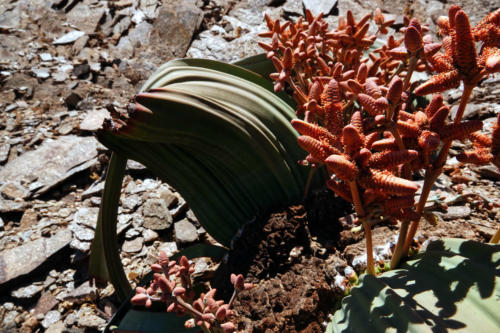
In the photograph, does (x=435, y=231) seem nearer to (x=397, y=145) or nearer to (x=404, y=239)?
(x=404, y=239)

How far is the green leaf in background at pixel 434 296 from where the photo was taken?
0.72 m

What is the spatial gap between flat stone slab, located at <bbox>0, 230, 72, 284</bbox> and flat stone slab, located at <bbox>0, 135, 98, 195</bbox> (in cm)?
36

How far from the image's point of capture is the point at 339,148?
713 millimetres

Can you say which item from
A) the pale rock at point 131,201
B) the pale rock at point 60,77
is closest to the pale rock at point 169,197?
the pale rock at point 131,201

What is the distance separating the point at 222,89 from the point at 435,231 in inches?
32.5

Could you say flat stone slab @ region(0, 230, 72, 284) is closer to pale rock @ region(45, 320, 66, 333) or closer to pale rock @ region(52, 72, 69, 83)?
pale rock @ region(45, 320, 66, 333)

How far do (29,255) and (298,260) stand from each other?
1.25 m

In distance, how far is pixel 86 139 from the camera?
2.28m

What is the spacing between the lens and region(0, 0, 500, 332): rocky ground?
1544 mm

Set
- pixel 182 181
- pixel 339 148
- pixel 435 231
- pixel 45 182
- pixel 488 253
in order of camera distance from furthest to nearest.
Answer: pixel 45 182, pixel 182 181, pixel 435 231, pixel 488 253, pixel 339 148

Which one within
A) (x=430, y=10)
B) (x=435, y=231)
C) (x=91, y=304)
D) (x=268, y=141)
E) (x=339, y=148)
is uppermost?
(x=430, y=10)

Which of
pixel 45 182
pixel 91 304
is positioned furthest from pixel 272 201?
pixel 45 182

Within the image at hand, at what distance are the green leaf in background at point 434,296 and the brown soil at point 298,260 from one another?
0.17m

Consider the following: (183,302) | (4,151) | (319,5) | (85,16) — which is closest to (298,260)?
(183,302)
